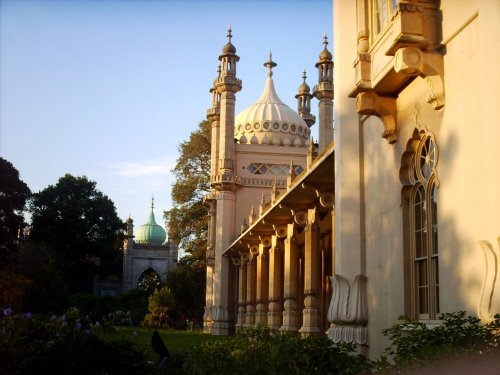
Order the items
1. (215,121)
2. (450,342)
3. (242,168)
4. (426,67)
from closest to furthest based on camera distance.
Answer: (450,342) → (426,67) → (242,168) → (215,121)

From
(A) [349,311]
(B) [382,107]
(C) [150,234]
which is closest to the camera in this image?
(B) [382,107]

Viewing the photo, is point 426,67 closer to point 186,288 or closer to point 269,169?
point 269,169

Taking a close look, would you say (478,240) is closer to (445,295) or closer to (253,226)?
(445,295)

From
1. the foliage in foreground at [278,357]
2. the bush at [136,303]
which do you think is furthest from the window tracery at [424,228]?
the bush at [136,303]

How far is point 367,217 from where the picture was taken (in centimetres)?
1234

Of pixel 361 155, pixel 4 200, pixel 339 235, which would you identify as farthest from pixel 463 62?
pixel 4 200

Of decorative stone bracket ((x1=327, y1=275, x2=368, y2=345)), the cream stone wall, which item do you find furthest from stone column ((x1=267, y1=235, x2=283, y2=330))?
decorative stone bracket ((x1=327, y1=275, x2=368, y2=345))

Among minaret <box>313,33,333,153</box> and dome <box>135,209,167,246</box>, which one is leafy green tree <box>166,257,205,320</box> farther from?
dome <box>135,209,167,246</box>

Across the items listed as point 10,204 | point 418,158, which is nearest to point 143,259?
point 10,204

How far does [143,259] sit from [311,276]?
49.5 m

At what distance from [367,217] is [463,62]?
13.4 feet

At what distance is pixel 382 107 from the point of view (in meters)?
11.0

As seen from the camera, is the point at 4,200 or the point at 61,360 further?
the point at 4,200

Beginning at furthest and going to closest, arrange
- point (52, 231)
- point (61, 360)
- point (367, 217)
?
point (52, 231), point (367, 217), point (61, 360)
